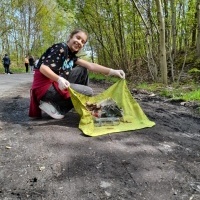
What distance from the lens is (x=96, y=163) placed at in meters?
2.35

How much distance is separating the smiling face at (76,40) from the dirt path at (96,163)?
99 centimetres

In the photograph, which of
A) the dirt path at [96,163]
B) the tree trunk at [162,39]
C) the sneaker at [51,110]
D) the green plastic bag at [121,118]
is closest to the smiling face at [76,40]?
the green plastic bag at [121,118]

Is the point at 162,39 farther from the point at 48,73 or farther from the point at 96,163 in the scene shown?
the point at 96,163

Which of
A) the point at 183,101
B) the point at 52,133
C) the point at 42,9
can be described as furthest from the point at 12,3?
the point at 52,133

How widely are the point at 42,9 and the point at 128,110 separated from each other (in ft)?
109

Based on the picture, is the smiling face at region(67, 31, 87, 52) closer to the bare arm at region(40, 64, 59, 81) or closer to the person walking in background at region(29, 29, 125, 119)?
the person walking in background at region(29, 29, 125, 119)

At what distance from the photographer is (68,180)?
6.73 feet

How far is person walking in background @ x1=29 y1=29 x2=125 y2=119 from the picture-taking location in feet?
11.9

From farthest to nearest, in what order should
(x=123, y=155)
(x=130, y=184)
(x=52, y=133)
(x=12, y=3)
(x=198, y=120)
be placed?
(x=12, y=3), (x=198, y=120), (x=52, y=133), (x=123, y=155), (x=130, y=184)

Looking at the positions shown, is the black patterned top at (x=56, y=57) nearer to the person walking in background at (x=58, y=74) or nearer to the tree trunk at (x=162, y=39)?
the person walking in background at (x=58, y=74)

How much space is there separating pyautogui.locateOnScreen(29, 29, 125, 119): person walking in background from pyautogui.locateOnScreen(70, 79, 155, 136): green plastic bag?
19cm

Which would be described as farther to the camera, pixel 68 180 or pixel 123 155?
pixel 123 155

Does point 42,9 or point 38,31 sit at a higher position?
point 42,9

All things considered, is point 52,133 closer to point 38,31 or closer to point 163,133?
point 163,133
